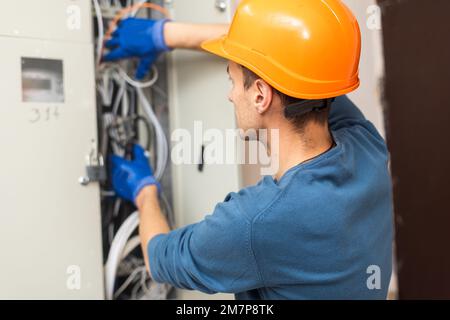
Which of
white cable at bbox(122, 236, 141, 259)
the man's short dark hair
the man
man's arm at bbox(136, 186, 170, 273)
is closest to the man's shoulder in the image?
the man

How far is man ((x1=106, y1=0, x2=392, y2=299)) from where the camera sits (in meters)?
0.82

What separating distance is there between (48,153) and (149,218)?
0.29 meters

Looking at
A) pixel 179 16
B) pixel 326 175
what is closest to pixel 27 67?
pixel 179 16

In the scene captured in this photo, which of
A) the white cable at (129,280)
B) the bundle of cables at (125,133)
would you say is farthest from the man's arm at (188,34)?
the white cable at (129,280)

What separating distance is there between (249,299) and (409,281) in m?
1.16

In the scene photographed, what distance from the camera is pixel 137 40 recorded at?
1.21 meters

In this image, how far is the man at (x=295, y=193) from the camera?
0.82m

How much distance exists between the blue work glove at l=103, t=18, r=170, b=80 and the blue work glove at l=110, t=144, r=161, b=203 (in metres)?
0.30

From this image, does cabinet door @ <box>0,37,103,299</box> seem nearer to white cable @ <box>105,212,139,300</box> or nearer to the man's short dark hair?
white cable @ <box>105,212,139,300</box>

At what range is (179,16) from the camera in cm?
133

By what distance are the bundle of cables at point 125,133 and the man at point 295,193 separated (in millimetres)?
308

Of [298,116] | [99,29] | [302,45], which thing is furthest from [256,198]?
[99,29]

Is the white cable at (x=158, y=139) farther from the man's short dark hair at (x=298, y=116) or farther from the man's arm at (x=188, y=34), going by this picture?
the man's short dark hair at (x=298, y=116)
